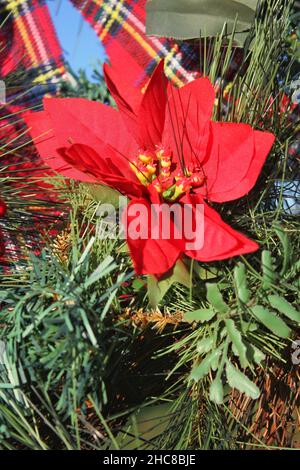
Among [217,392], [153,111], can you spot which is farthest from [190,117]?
[217,392]

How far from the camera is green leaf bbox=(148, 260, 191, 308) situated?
24 centimetres

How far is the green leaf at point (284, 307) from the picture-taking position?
8.7 inches

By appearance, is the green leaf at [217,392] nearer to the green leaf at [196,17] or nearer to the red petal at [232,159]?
the red petal at [232,159]

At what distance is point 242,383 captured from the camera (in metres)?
0.22

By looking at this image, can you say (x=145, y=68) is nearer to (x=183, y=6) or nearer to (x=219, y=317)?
(x=183, y=6)

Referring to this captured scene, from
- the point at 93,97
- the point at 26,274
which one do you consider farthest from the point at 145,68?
the point at 26,274

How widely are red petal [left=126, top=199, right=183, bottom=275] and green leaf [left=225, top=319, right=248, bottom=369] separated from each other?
0.03m

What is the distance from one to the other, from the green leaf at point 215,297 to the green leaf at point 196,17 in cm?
15

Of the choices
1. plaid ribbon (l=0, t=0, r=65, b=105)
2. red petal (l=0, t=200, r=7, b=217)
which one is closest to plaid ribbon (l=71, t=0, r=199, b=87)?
plaid ribbon (l=0, t=0, r=65, b=105)

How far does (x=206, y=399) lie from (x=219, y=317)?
47mm

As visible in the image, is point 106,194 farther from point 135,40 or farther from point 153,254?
point 135,40

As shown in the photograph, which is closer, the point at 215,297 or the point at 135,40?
the point at 215,297

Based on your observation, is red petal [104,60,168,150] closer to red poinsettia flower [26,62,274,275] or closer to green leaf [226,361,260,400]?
red poinsettia flower [26,62,274,275]

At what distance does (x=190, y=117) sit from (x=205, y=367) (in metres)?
0.11
